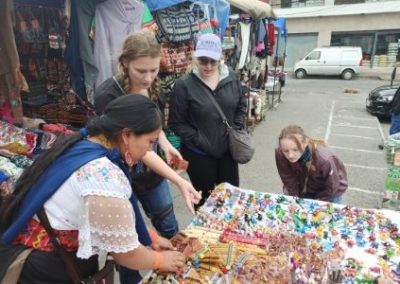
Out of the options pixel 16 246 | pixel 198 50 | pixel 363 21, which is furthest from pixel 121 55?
pixel 363 21

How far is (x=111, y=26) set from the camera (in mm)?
3227

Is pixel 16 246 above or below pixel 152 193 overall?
above

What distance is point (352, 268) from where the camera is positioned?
1524 mm

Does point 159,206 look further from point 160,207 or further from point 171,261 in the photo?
point 171,261

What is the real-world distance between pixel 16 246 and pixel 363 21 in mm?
22866

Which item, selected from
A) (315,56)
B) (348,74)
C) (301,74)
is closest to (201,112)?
(348,74)

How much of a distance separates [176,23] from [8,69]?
2.08 m

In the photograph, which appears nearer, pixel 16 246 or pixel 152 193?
pixel 16 246

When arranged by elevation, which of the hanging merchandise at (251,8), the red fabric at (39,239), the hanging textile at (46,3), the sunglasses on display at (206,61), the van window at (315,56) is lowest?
the van window at (315,56)

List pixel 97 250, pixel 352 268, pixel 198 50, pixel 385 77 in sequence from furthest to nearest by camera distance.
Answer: pixel 385 77
pixel 198 50
pixel 352 268
pixel 97 250

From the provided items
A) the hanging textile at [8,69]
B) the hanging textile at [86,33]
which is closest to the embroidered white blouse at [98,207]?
the hanging textile at [8,69]

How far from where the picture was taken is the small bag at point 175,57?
165 inches

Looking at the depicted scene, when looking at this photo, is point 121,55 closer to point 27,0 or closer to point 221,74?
point 221,74

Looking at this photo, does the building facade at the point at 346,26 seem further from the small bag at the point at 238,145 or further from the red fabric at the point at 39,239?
the red fabric at the point at 39,239
